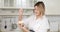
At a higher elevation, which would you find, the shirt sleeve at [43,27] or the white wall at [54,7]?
the white wall at [54,7]

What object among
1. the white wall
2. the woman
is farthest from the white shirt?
the white wall

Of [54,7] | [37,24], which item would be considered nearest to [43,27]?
[37,24]

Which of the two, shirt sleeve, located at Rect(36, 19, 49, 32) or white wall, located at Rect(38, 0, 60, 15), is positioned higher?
white wall, located at Rect(38, 0, 60, 15)

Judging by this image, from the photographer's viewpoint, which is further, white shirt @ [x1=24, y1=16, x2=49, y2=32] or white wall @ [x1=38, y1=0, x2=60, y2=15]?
white wall @ [x1=38, y1=0, x2=60, y2=15]

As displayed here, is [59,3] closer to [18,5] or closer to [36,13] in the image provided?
[18,5]

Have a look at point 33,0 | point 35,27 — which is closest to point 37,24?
point 35,27

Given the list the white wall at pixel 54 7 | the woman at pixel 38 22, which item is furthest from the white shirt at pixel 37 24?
the white wall at pixel 54 7

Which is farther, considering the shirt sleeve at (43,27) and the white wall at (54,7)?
the white wall at (54,7)

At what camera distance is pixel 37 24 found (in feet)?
4.28

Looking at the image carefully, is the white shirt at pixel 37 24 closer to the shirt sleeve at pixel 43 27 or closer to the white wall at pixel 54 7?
the shirt sleeve at pixel 43 27

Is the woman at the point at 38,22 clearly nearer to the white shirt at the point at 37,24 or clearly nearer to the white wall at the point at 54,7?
the white shirt at the point at 37,24

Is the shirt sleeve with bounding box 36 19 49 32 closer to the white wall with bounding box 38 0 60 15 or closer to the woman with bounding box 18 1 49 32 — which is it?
the woman with bounding box 18 1 49 32

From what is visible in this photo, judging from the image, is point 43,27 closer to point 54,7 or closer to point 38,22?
point 38,22

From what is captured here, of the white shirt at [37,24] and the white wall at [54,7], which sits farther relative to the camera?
the white wall at [54,7]
